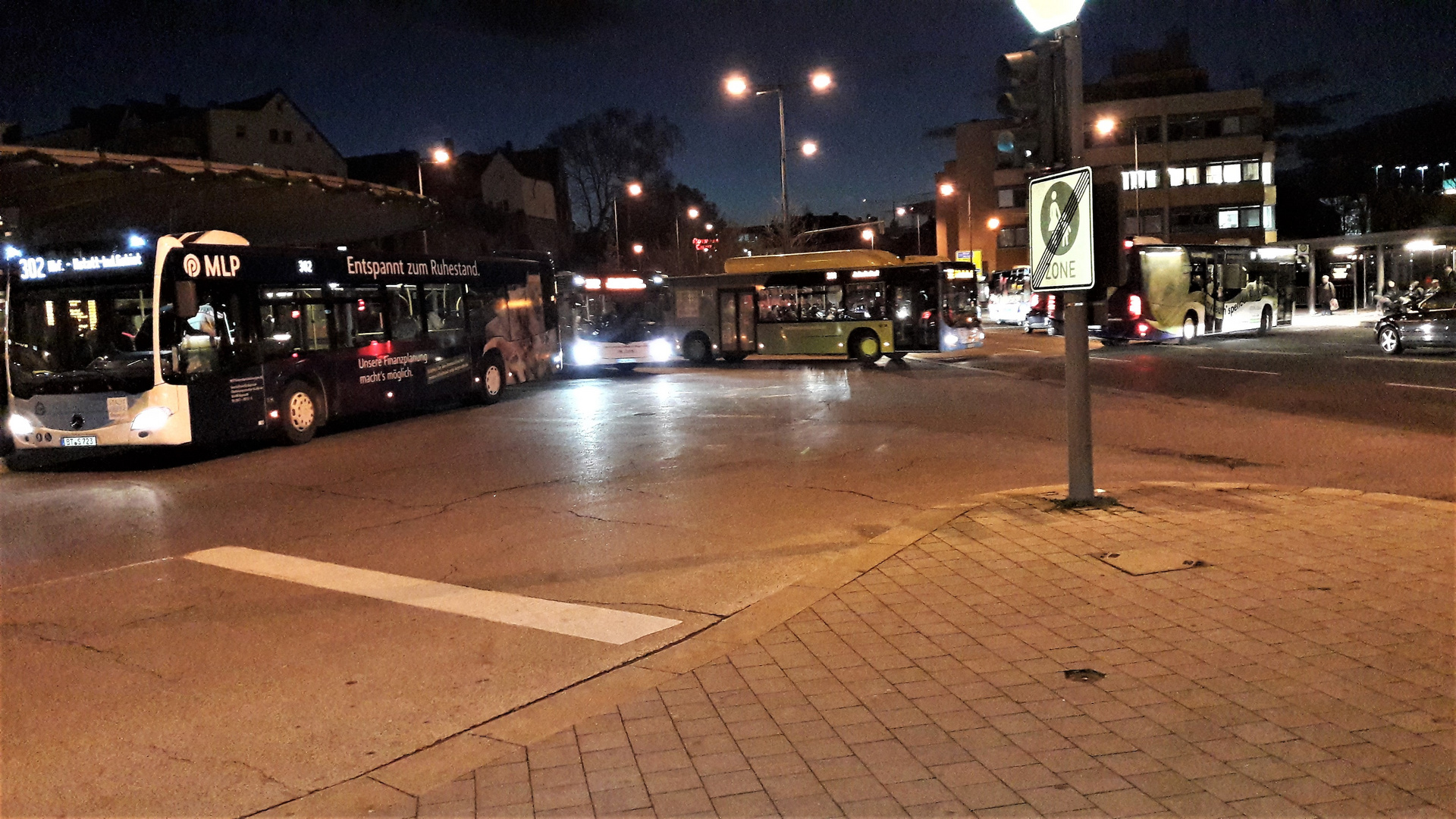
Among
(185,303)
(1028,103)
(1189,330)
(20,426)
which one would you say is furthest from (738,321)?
(1028,103)

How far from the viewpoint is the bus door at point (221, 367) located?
13.8 m

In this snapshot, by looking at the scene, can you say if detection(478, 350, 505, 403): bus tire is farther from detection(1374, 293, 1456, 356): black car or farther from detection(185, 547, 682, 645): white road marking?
detection(1374, 293, 1456, 356): black car

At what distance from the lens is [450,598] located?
7160 mm

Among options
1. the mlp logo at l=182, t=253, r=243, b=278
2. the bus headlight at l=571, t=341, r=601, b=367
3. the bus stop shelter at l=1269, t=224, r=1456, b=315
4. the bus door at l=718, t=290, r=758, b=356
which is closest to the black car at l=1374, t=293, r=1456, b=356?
the bus stop shelter at l=1269, t=224, r=1456, b=315

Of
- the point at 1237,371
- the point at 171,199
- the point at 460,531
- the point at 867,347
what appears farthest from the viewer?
the point at 867,347

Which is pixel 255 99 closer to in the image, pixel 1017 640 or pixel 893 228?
pixel 1017 640

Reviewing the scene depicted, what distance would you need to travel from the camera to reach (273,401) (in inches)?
594

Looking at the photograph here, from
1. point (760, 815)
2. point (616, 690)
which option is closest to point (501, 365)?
point (616, 690)

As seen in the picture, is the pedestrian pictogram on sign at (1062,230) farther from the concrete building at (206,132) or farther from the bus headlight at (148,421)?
the concrete building at (206,132)

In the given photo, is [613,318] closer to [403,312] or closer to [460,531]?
[403,312]

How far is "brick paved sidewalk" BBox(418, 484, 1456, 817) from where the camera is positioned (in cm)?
398

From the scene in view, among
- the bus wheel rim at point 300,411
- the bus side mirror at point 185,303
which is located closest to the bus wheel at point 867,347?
the bus wheel rim at point 300,411

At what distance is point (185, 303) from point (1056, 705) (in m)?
12.3

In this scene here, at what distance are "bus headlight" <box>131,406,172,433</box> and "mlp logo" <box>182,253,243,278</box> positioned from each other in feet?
6.06
